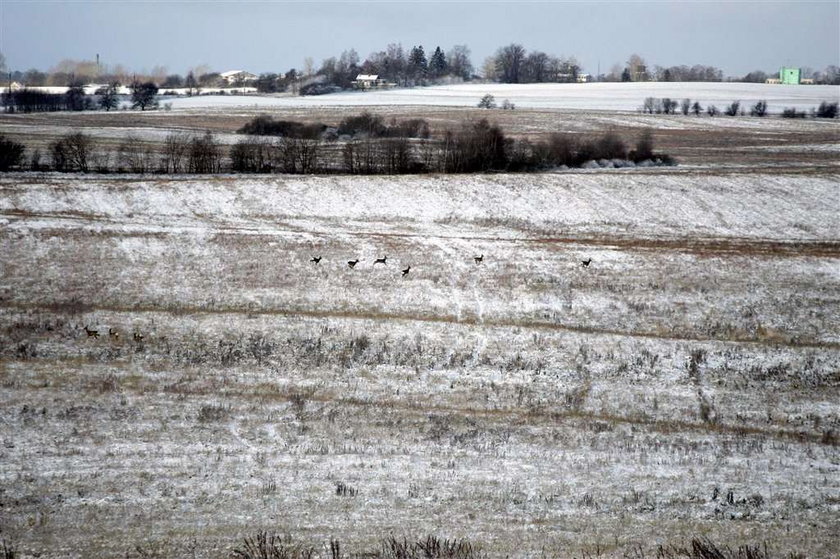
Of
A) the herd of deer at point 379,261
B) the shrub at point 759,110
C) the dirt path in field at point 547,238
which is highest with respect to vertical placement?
the shrub at point 759,110

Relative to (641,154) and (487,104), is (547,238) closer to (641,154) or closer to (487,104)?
(641,154)

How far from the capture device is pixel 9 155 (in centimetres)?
5241

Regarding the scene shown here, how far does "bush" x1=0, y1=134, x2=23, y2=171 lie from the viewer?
51.8 metres

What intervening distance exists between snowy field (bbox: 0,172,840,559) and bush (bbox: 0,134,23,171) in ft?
18.4

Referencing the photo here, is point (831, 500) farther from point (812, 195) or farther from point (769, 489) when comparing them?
point (812, 195)

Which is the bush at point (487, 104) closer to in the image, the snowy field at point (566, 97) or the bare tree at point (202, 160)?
the snowy field at point (566, 97)

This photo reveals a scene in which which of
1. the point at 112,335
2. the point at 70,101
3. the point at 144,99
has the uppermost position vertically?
the point at 144,99

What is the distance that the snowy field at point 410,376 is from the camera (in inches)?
598

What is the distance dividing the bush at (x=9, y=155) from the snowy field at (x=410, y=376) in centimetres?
561

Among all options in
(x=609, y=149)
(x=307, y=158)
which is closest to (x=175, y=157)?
(x=307, y=158)

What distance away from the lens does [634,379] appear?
78.2 feet

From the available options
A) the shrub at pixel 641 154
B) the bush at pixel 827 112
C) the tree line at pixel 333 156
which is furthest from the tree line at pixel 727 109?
the tree line at pixel 333 156

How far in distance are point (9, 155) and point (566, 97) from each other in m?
122

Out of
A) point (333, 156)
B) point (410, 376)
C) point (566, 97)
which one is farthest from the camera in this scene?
point (566, 97)
